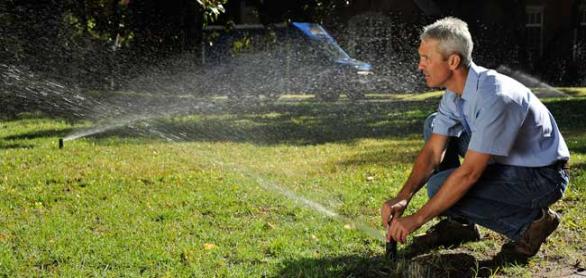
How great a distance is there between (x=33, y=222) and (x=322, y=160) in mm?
3255

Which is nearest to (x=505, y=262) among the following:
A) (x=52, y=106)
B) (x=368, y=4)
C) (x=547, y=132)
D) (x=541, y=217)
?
(x=541, y=217)

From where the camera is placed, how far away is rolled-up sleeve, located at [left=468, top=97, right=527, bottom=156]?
3.28 meters

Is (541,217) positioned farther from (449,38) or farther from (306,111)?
(306,111)

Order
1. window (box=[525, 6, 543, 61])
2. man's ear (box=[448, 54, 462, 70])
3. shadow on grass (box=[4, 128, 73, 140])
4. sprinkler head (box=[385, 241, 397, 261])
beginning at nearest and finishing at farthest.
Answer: man's ear (box=[448, 54, 462, 70])
sprinkler head (box=[385, 241, 397, 261])
shadow on grass (box=[4, 128, 73, 140])
window (box=[525, 6, 543, 61])

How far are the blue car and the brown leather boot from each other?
12.1 meters

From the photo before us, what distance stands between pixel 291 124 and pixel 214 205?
219 inches

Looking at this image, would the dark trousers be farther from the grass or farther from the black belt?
the grass

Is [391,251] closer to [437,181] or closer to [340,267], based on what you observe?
[340,267]

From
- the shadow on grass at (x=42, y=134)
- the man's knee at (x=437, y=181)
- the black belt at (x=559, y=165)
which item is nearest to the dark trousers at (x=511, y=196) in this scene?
the black belt at (x=559, y=165)

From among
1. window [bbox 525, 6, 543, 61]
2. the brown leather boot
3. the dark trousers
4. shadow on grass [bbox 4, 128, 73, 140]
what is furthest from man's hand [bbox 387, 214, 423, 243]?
window [bbox 525, 6, 543, 61]

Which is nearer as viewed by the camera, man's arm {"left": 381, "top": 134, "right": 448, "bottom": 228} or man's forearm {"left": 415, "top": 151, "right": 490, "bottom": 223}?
man's forearm {"left": 415, "top": 151, "right": 490, "bottom": 223}

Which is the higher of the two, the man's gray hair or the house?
the man's gray hair

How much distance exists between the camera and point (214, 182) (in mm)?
5887

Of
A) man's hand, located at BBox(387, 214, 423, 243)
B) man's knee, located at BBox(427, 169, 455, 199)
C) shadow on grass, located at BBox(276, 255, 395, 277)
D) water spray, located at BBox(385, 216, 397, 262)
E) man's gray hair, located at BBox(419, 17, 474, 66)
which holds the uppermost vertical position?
man's gray hair, located at BBox(419, 17, 474, 66)
